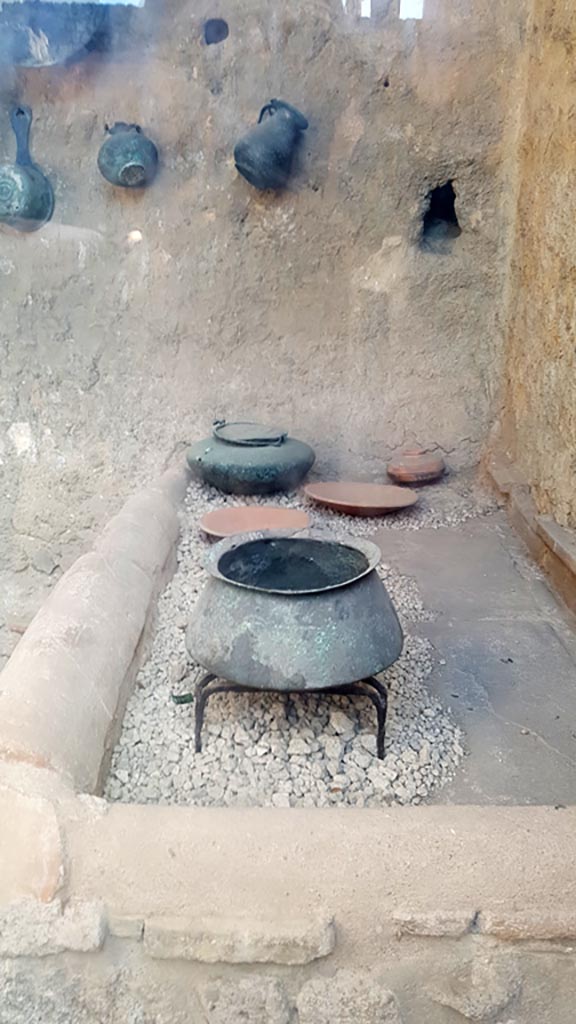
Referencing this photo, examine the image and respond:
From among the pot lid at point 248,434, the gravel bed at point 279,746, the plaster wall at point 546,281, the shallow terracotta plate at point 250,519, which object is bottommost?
the gravel bed at point 279,746

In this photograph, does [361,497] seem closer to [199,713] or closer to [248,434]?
[248,434]

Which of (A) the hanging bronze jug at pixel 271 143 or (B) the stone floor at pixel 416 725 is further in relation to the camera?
(A) the hanging bronze jug at pixel 271 143

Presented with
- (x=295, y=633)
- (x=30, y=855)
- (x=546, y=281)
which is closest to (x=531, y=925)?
(x=295, y=633)

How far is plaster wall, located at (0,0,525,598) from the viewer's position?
152 inches

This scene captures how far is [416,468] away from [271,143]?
1844 millimetres

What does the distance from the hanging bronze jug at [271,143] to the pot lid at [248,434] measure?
1285mm

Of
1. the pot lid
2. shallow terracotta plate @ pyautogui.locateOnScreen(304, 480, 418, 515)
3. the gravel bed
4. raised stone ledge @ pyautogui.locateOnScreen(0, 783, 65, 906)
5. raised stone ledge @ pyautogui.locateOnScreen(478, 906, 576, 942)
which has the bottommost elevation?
the gravel bed

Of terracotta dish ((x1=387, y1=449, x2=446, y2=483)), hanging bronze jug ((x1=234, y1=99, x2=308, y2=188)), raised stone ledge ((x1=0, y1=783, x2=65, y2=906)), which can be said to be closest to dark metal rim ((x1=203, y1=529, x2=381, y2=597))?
raised stone ledge ((x1=0, y1=783, x2=65, y2=906))

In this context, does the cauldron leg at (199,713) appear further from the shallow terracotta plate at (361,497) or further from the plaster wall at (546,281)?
the shallow terracotta plate at (361,497)

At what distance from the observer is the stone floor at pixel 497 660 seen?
1831 millimetres

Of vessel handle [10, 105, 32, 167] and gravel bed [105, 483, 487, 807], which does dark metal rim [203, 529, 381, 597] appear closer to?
gravel bed [105, 483, 487, 807]

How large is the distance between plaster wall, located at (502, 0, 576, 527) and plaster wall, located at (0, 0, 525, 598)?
254 millimetres

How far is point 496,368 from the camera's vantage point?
418 centimetres

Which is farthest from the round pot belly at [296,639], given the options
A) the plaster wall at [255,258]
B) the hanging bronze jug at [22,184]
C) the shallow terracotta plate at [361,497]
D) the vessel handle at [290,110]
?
the hanging bronze jug at [22,184]
